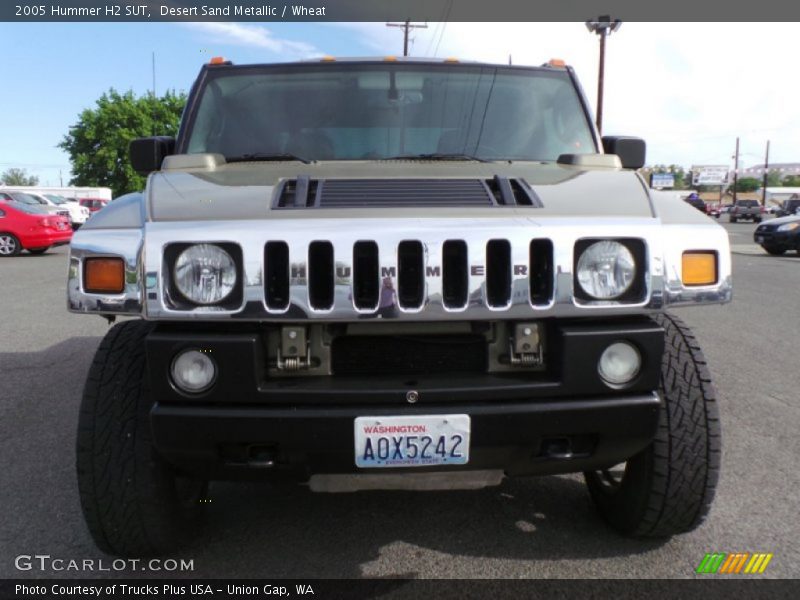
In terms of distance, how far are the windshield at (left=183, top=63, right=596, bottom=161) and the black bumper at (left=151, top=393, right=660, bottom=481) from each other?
150cm

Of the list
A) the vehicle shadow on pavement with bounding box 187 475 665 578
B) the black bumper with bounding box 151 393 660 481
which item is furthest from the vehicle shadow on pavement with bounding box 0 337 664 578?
A: the black bumper with bounding box 151 393 660 481

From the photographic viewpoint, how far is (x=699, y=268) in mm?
2334

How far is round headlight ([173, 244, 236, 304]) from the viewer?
2154 millimetres

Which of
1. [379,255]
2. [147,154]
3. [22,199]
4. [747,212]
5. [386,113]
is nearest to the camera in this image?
[379,255]

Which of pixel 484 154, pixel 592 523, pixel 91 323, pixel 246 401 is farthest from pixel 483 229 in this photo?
pixel 91 323

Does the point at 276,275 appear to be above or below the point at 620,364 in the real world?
above

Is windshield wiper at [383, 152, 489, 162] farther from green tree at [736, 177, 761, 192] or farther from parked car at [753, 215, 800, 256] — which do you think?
A: green tree at [736, 177, 761, 192]

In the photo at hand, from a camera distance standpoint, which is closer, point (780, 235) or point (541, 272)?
point (541, 272)

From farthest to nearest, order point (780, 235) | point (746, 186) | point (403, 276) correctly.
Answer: point (746, 186), point (780, 235), point (403, 276)

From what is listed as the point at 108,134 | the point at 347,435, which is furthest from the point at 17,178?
the point at 347,435

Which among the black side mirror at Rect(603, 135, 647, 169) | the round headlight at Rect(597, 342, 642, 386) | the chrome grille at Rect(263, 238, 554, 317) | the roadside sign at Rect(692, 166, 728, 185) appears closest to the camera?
the chrome grille at Rect(263, 238, 554, 317)

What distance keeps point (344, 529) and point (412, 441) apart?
38.8 inches

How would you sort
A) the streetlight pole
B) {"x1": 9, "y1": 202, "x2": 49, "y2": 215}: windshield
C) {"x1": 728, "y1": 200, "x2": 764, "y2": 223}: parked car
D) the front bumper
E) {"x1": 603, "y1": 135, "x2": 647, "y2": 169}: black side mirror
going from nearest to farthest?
{"x1": 603, "y1": 135, "x2": 647, "y2": 169}: black side mirror → {"x1": 9, "y1": 202, "x2": 49, "y2": 215}: windshield → the front bumper → the streetlight pole → {"x1": 728, "y1": 200, "x2": 764, "y2": 223}: parked car

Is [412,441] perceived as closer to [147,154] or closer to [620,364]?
[620,364]
